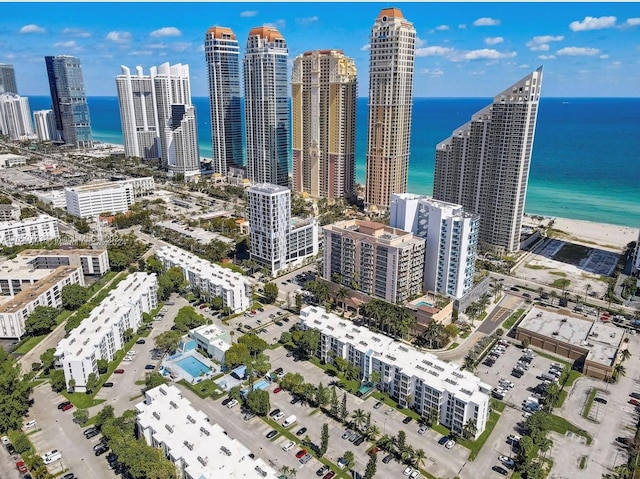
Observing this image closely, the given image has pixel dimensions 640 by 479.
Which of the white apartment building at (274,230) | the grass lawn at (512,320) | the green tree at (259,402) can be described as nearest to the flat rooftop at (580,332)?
the grass lawn at (512,320)

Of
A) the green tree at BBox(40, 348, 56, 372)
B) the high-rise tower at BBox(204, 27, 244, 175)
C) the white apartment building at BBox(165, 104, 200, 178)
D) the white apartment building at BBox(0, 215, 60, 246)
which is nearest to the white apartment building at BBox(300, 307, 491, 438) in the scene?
the green tree at BBox(40, 348, 56, 372)

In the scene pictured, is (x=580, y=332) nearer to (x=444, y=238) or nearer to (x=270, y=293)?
(x=444, y=238)

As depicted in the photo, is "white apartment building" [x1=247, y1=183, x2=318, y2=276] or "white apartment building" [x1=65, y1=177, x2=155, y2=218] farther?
"white apartment building" [x1=65, y1=177, x2=155, y2=218]

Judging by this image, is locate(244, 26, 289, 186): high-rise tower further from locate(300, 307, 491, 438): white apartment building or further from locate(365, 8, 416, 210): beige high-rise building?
locate(300, 307, 491, 438): white apartment building

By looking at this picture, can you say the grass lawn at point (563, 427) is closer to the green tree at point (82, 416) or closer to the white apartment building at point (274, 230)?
the green tree at point (82, 416)

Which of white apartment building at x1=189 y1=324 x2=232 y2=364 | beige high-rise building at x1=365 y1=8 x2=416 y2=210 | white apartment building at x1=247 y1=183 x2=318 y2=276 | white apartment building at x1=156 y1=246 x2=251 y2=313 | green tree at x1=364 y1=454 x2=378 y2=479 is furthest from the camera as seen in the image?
beige high-rise building at x1=365 y1=8 x2=416 y2=210

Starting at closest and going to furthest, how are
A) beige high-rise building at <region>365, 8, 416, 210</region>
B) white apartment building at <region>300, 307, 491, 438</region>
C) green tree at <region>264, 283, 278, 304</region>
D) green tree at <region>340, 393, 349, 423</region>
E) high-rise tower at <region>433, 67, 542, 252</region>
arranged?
white apartment building at <region>300, 307, 491, 438</region>
green tree at <region>340, 393, 349, 423</region>
green tree at <region>264, 283, 278, 304</region>
high-rise tower at <region>433, 67, 542, 252</region>
beige high-rise building at <region>365, 8, 416, 210</region>

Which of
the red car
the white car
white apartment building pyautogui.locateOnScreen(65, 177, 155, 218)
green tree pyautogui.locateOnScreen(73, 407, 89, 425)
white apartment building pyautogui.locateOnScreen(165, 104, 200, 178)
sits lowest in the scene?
the white car

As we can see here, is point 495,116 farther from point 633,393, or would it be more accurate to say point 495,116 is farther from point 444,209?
point 633,393
